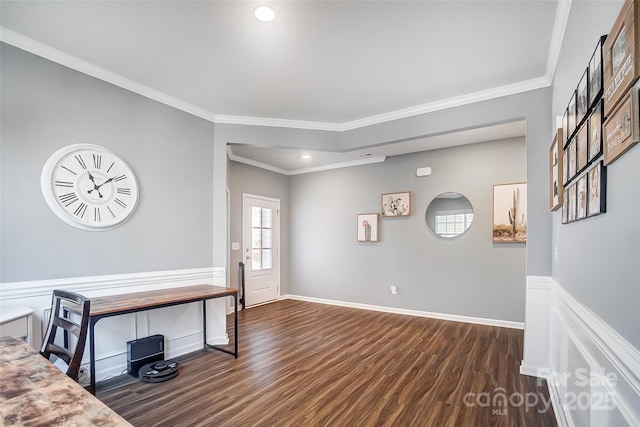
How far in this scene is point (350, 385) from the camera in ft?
8.52

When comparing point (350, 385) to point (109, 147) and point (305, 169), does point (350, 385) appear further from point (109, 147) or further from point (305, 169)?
point (305, 169)

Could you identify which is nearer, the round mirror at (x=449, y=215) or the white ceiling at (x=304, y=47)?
the white ceiling at (x=304, y=47)

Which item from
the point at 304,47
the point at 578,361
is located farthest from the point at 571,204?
the point at 304,47

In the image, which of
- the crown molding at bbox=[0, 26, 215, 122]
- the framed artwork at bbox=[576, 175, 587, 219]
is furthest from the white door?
the framed artwork at bbox=[576, 175, 587, 219]

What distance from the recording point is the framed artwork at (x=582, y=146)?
53.0 inches

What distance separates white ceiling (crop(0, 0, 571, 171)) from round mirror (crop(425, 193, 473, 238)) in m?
1.83

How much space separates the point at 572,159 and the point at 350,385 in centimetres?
229

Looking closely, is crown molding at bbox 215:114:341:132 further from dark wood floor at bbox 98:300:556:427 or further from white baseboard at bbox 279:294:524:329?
white baseboard at bbox 279:294:524:329

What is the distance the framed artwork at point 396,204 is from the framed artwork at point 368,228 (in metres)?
0.20

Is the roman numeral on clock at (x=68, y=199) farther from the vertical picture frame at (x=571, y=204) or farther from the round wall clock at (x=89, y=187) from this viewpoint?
the vertical picture frame at (x=571, y=204)

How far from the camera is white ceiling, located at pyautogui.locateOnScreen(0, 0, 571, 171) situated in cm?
193

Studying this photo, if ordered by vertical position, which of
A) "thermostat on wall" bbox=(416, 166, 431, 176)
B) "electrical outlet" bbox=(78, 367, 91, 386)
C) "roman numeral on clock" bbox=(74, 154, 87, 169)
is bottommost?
"electrical outlet" bbox=(78, 367, 91, 386)

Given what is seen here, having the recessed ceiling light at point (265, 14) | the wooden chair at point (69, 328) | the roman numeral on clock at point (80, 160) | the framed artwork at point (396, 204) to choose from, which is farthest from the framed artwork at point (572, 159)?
the roman numeral on clock at point (80, 160)

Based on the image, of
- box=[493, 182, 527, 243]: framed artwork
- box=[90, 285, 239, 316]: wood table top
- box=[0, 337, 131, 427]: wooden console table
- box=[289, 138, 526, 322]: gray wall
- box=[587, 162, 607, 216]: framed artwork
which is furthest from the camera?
box=[289, 138, 526, 322]: gray wall
